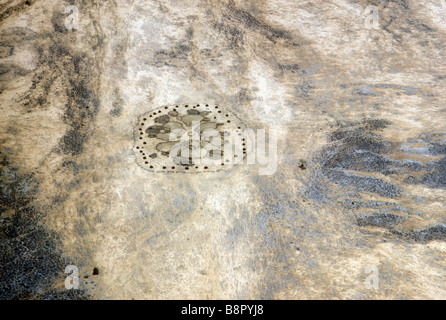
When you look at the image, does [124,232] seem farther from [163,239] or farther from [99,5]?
[99,5]

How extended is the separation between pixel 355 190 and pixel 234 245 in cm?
91

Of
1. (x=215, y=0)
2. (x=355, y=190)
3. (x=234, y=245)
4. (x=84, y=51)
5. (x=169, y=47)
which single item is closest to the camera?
(x=234, y=245)

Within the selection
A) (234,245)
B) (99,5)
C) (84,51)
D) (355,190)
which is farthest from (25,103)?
(355,190)

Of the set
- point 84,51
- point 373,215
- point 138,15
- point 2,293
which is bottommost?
point 2,293

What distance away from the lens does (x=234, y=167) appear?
286cm

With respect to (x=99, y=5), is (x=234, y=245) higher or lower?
lower

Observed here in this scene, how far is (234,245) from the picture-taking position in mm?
2318

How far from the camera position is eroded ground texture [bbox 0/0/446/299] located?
2141mm

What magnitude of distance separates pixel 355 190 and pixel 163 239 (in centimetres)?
129

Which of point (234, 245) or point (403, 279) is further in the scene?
point (234, 245)

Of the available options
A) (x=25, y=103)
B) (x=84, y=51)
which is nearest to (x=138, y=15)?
(x=84, y=51)

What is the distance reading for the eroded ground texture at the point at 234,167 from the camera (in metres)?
2.14

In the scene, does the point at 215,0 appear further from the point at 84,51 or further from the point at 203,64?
the point at 84,51

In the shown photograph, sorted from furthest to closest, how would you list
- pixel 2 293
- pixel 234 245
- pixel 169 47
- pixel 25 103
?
pixel 169 47, pixel 25 103, pixel 234 245, pixel 2 293
